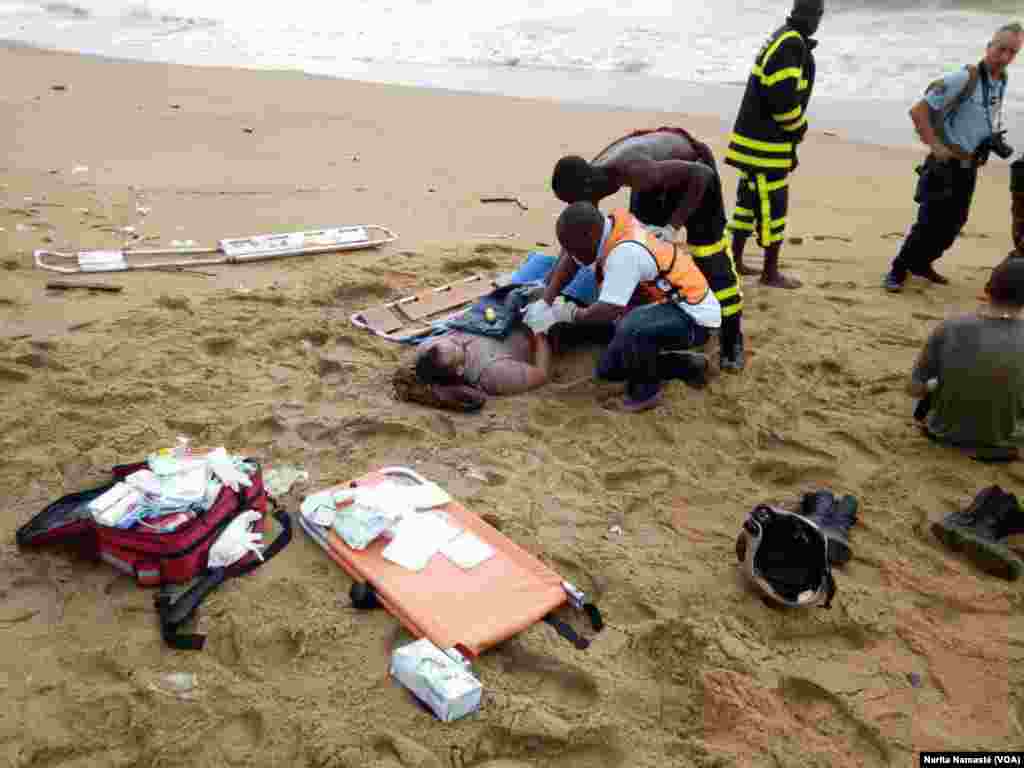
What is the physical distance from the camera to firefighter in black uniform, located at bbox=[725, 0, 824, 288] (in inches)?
184

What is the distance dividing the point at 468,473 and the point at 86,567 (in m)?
1.43

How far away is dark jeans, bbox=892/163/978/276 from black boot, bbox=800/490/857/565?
2.68m

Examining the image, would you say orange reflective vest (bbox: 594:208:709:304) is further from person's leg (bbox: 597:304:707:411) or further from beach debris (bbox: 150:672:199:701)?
beach debris (bbox: 150:672:199:701)

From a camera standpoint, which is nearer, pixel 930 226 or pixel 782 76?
pixel 782 76

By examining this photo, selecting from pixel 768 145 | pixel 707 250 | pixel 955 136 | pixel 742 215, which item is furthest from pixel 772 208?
pixel 955 136

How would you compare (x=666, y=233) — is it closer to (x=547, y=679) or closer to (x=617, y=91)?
(x=547, y=679)

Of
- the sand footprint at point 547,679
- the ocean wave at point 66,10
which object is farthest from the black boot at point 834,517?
the ocean wave at point 66,10

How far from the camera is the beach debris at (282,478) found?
129 inches

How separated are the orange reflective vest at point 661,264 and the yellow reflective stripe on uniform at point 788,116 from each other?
51.7 inches

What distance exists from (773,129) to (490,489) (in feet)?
9.57

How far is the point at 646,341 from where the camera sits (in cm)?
396

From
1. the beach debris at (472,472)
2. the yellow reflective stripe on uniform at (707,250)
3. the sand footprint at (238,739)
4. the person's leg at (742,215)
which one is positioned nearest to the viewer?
the sand footprint at (238,739)

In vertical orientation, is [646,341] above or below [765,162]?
below

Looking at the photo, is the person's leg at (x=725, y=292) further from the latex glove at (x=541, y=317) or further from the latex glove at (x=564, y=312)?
the latex glove at (x=541, y=317)
